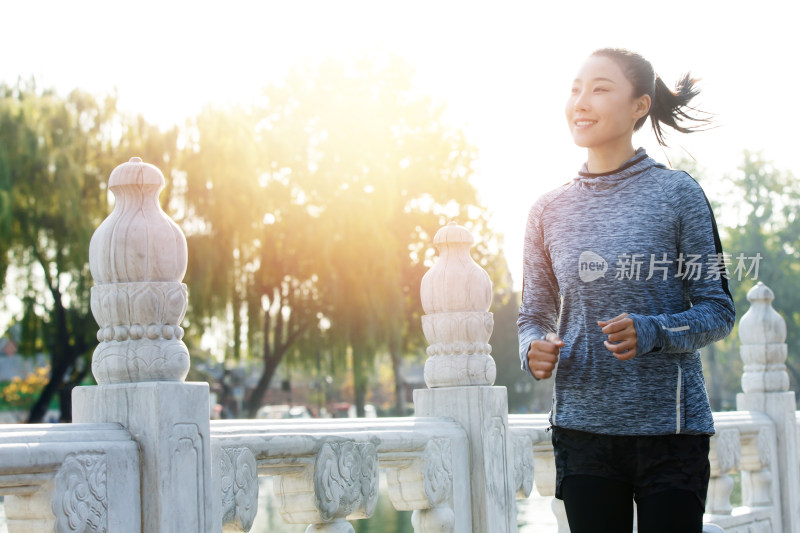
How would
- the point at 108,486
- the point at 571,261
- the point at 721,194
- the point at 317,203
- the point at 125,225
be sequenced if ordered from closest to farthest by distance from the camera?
the point at 571,261 < the point at 108,486 < the point at 125,225 < the point at 317,203 < the point at 721,194

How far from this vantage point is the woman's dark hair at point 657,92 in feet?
6.95

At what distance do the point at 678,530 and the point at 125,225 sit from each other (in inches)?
56.8

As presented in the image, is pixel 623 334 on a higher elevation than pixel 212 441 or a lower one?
higher

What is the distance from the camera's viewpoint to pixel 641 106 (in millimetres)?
2156

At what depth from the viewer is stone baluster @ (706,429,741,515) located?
466cm

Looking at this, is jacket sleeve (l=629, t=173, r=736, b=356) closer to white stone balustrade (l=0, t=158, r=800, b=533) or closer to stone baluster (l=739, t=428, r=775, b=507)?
white stone balustrade (l=0, t=158, r=800, b=533)

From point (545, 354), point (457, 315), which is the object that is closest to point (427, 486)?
point (457, 315)

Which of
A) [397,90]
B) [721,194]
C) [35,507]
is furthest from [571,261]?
[721,194]

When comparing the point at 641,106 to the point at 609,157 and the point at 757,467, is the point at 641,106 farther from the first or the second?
the point at 757,467

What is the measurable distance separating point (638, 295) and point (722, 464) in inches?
119

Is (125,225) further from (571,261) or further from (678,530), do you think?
(678,530)

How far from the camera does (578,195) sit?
213cm

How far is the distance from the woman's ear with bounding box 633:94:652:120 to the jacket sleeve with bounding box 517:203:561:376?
299 millimetres

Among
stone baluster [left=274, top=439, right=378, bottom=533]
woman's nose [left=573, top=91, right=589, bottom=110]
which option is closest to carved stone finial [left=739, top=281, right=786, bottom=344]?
stone baluster [left=274, top=439, right=378, bottom=533]
